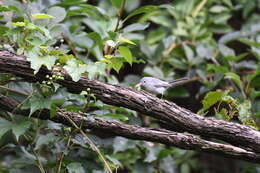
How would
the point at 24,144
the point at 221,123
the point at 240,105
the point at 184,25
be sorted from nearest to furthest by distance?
1. the point at 221,123
2. the point at 240,105
3. the point at 24,144
4. the point at 184,25

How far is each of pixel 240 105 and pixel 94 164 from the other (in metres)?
0.68

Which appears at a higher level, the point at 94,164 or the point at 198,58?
the point at 198,58

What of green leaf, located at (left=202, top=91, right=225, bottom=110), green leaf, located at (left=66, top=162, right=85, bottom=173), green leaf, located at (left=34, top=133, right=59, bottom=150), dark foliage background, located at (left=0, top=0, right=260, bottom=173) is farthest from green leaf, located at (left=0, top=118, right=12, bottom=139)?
green leaf, located at (left=202, top=91, right=225, bottom=110)

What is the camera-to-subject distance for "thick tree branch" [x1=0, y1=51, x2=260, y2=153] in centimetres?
162

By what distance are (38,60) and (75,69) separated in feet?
0.42

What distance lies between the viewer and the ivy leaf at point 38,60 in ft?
5.04

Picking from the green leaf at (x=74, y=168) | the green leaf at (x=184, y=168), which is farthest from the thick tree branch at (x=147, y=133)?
the green leaf at (x=184, y=168)

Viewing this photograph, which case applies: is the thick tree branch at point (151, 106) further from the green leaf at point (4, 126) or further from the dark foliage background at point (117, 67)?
the green leaf at point (4, 126)

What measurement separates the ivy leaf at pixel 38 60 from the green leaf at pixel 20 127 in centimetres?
28

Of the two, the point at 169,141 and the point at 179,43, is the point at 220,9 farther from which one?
the point at 169,141

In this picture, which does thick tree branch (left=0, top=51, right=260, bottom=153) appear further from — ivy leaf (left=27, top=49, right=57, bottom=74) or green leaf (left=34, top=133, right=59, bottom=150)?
green leaf (left=34, top=133, right=59, bottom=150)

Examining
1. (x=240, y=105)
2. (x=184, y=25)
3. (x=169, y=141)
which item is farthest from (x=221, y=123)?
(x=184, y=25)

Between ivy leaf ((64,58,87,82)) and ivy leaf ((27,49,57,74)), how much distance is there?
0.05 metres

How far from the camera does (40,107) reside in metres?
1.62
